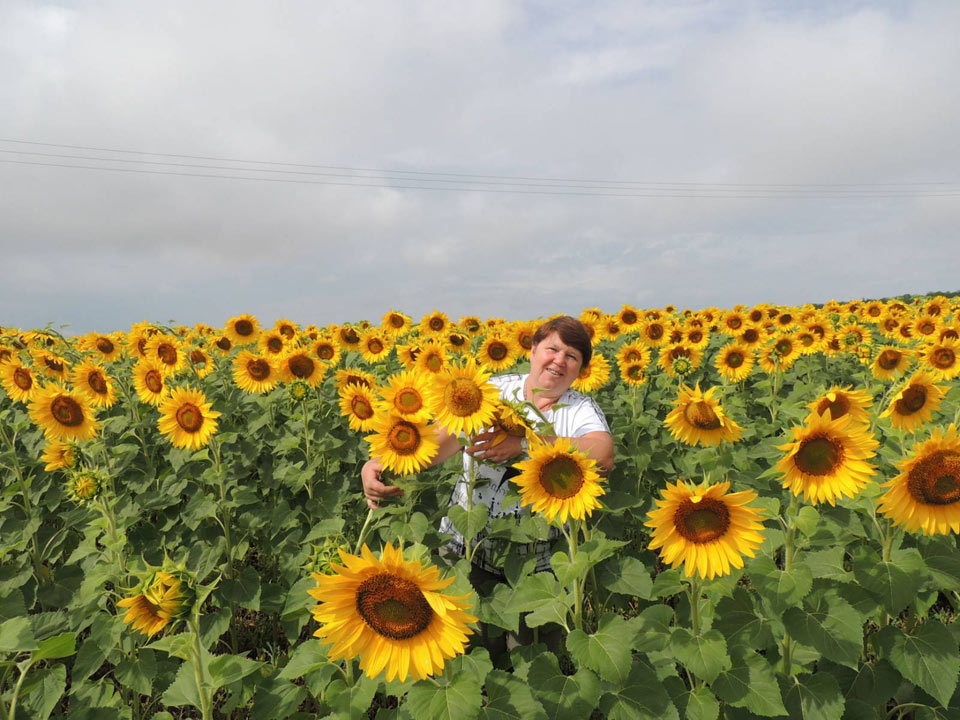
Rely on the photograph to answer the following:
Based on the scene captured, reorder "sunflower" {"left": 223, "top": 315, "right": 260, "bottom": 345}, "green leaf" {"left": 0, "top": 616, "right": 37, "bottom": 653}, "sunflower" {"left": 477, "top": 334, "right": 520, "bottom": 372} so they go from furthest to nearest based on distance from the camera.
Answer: "sunflower" {"left": 223, "top": 315, "right": 260, "bottom": 345}
"sunflower" {"left": 477, "top": 334, "right": 520, "bottom": 372}
"green leaf" {"left": 0, "top": 616, "right": 37, "bottom": 653}

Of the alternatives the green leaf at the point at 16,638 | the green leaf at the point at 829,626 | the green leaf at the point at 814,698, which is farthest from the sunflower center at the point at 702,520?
the green leaf at the point at 16,638

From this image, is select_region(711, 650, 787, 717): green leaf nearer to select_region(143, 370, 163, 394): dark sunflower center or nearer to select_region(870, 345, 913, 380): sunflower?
select_region(870, 345, 913, 380): sunflower

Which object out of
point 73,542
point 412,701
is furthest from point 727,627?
point 73,542

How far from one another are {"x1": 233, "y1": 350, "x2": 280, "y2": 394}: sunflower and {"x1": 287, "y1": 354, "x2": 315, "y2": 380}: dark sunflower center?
19 cm

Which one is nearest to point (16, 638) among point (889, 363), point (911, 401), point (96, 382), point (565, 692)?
point (565, 692)

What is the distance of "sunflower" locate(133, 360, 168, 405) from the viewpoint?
5.61 metres

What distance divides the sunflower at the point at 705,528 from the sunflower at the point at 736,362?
5.78 metres

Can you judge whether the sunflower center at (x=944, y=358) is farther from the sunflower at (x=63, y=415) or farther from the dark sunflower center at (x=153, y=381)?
the sunflower at (x=63, y=415)

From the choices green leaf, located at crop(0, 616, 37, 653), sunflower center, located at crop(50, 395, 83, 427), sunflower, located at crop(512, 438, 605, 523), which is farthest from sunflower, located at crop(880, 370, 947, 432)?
sunflower center, located at crop(50, 395, 83, 427)

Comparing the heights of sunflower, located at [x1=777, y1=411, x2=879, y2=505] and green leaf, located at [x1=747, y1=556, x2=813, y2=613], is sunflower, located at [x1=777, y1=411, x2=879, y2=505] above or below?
above

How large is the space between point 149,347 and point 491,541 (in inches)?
208

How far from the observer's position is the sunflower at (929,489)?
2311 mm

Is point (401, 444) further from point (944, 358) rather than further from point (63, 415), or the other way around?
point (944, 358)

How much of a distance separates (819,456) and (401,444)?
6.82 feet
